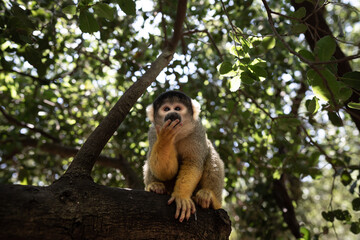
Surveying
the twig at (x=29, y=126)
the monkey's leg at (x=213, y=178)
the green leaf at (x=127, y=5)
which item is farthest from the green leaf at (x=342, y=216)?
the twig at (x=29, y=126)

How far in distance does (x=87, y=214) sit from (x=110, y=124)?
992mm

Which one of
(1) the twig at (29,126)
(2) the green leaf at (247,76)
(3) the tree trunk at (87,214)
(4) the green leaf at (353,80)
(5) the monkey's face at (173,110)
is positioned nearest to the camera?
(3) the tree trunk at (87,214)

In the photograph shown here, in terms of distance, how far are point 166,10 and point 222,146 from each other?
248 centimetres

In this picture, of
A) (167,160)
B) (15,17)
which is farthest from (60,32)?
(167,160)

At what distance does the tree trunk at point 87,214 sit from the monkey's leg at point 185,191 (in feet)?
0.21

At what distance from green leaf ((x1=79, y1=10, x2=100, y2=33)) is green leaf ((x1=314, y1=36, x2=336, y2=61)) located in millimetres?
1759

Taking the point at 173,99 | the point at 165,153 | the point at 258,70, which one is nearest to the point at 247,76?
the point at 258,70

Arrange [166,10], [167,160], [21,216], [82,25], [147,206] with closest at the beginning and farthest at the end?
[21,216]
[147,206]
[82,25]
[167,160]
[166,10]

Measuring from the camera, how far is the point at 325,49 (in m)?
1.65

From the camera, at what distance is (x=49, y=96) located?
432 centimetres

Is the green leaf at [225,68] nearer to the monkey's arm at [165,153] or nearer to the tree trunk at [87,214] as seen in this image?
the monkey's arm at [165,153]

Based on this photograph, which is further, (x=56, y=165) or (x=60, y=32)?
(x=56, y=165)

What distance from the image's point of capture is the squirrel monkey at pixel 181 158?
280cm

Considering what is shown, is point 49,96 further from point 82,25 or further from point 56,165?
point 82,25
